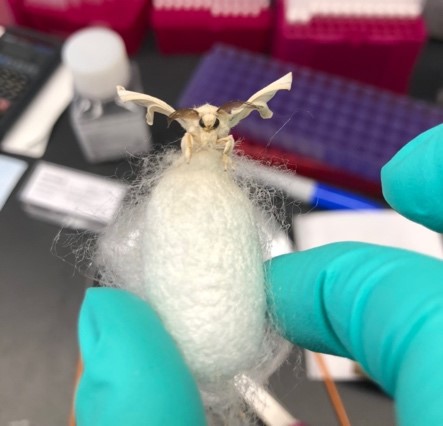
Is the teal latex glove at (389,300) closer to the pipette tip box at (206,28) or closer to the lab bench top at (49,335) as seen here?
the lab bench top at (49,335)

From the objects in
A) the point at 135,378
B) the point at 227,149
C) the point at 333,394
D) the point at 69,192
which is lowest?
the point at 333,394

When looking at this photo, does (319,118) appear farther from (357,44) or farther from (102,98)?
(102,98)

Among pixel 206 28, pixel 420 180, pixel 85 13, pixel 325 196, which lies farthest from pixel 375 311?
pixel 85 13

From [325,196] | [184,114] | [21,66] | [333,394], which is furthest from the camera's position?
[21,66]

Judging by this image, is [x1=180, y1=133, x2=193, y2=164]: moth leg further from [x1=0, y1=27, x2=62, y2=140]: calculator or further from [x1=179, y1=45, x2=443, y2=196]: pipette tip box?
[x1=0, y1=27, x2=62, y2=140]: calculator

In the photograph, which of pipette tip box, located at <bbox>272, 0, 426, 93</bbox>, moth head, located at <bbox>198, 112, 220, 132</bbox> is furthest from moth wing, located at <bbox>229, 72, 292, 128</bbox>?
pipette tip box, located at <bbox>272, 0, 426, 93</bbox>

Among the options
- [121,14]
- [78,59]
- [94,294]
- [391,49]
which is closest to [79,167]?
[78,59]

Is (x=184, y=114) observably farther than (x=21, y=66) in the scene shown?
No

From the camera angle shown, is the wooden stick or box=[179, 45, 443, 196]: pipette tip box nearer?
the wooden stick
